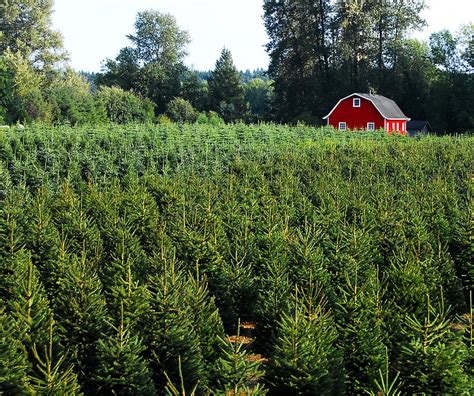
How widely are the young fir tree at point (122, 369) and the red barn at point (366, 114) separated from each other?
155 ft

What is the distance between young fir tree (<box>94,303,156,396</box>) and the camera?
20.6 ft

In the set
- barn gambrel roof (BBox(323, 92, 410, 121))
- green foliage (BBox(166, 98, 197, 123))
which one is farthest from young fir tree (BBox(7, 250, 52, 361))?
green foliage (BBox(166, 98, 197, 123))

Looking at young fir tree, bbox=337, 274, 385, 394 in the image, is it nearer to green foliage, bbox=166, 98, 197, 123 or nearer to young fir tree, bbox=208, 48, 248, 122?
green foliage, bbox=166, 98, 197, 123

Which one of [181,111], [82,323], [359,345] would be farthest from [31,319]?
[181,111]

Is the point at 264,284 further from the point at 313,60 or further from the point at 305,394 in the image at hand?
the point at 313,60

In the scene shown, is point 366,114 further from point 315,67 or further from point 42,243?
point 42,243

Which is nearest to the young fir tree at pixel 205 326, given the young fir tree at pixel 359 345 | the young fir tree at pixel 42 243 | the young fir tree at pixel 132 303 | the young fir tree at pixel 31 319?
the young fir tree at pixel 132 303

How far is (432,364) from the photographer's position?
597cm

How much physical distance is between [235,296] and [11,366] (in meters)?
4.39

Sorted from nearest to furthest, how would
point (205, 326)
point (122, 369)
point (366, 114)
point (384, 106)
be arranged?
1. point (122, 369)
2. point (205, 326)
3. point (366, 114)
4. point (384, 106)

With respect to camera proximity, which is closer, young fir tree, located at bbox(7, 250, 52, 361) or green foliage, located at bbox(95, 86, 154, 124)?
young fir tree, located at bbox(7, 250, 52, 361)

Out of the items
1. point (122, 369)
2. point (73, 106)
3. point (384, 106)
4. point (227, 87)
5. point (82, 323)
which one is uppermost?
point (227, 87)

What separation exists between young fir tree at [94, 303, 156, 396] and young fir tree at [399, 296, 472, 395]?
289 centimetres

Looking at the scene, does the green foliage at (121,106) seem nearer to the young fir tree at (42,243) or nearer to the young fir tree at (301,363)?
the young fir tree at (42,243)
